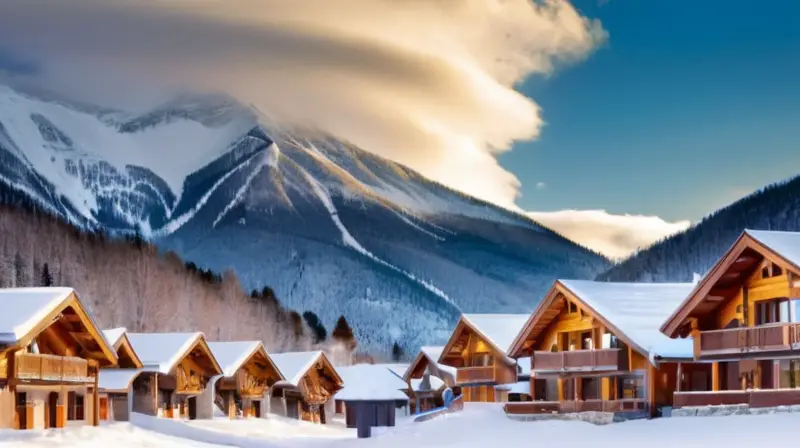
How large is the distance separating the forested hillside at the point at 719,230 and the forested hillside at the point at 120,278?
61.9m

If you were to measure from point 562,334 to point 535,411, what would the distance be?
579 cm

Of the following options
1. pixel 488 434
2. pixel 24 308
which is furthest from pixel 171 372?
pixel 488 434

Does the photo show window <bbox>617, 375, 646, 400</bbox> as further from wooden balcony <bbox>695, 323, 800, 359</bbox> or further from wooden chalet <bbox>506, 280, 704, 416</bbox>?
wooden balcony <bbox>695, 323, 800, 359</bbox>

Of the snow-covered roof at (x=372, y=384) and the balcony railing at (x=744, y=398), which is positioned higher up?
the balcony railing at (x=744, y=398)

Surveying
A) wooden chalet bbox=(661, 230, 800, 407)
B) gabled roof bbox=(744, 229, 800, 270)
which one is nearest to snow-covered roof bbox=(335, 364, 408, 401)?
wooden chalet bbox=(661, 230, 800, 407)

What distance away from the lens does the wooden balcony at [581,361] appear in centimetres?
5206

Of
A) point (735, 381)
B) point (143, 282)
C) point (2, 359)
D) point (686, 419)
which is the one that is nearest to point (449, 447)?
point (686, 419)

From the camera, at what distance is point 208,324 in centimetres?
16612

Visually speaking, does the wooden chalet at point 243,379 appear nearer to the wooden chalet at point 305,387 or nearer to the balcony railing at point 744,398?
the wooden chalet at point 305,387

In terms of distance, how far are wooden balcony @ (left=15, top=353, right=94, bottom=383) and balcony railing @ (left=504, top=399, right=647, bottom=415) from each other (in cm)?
1882

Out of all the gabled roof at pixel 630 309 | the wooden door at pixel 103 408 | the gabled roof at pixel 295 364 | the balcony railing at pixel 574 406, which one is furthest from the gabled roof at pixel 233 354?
the balcony railing at pixel 574 406

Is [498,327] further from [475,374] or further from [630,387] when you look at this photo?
[630,387]

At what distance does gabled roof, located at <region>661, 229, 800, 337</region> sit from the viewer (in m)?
39.5

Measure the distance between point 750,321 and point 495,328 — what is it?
28717 mm
